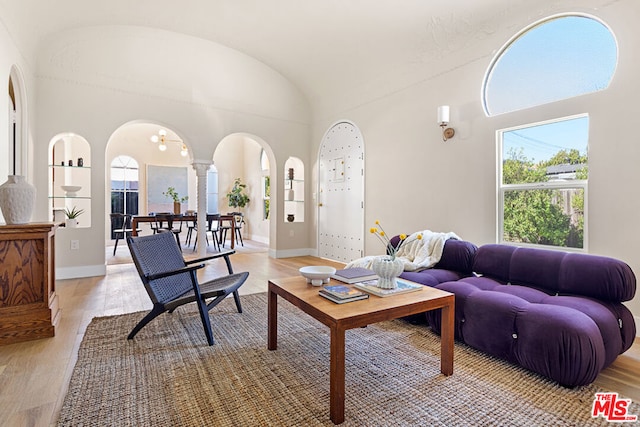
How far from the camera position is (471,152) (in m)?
3.60

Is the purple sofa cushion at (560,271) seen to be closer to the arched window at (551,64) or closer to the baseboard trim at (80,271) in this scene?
the arched window at (551,64)

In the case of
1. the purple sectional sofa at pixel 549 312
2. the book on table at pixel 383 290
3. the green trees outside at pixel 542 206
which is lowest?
the purple sectional sofa at pixel 549 312

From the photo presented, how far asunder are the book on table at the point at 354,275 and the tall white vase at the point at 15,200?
2.32m

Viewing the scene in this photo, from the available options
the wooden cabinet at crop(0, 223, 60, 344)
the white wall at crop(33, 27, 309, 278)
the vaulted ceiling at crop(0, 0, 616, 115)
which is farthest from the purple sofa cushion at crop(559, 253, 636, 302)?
the white wall at crop(33, 27, 309, 278)

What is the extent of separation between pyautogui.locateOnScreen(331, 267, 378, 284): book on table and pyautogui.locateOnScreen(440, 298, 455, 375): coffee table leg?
51 cm

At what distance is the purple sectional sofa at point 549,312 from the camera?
1.74 m

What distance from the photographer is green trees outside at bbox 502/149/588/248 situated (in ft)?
9.30

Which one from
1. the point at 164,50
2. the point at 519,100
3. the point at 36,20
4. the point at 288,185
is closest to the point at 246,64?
the point at 164,50

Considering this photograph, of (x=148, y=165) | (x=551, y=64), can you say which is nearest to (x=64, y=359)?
(x=551, y=64)

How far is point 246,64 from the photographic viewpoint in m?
5.55

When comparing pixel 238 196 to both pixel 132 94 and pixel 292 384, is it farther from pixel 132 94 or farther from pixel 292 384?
pixel 292 384

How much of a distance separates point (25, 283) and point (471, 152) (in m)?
4.18

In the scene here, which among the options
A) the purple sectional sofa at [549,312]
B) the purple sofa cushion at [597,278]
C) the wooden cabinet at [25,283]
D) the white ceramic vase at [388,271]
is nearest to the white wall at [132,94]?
the wooden cabinet at [25,283]

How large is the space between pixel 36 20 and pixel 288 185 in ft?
Answer: 13.2
